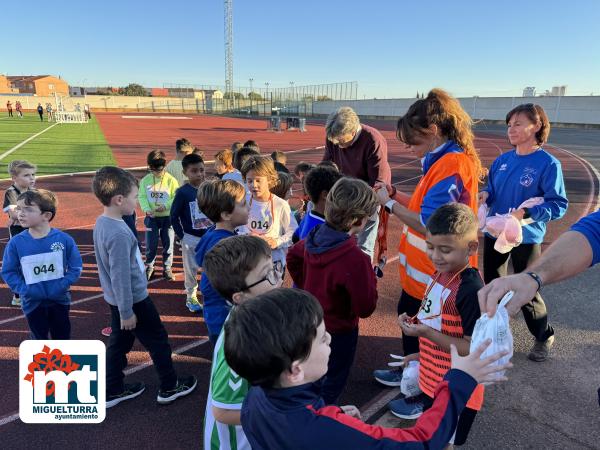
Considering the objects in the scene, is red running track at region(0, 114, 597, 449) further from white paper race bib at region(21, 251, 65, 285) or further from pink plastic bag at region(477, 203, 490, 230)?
pink plastic bag at region(477, 203, 490, 230)

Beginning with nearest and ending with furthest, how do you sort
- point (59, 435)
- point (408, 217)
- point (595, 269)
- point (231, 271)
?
1. point (231, 271)
2. point (408, 217)
3. point (59, 435)
4. point (595, 269)

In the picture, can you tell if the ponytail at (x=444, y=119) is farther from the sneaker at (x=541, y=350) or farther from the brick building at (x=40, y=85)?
the brick building at (x=40, y=85)

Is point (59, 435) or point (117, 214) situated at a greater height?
point (117, 214)

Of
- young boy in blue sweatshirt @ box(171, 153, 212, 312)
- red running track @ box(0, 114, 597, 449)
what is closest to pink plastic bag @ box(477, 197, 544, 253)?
red running track @ box(0, 114, 597, 449)

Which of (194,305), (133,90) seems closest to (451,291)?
(194,305)

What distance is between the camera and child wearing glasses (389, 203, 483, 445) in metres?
2.04

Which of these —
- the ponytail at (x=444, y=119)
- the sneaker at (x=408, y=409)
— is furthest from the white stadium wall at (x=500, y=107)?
the sneaker at (x=408, y=409)

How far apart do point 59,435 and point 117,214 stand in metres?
1.69

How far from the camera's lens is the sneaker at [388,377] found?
339cm

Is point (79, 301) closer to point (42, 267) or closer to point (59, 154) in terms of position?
point (42, 267)

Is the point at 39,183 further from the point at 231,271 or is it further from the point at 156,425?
the point at 231,271

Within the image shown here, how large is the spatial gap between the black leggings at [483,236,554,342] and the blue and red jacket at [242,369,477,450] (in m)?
2.68

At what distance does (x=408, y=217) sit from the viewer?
2633mm

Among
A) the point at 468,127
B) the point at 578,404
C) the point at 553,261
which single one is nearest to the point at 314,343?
the point at 553,261
